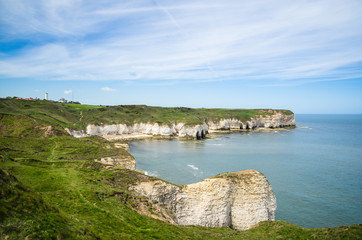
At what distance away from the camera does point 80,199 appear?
16.5m

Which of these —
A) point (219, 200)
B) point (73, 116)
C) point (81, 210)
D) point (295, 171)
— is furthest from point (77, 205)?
point (73, 116)

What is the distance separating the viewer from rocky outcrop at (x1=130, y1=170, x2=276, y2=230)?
23.3 meters

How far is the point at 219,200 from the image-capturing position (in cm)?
2342

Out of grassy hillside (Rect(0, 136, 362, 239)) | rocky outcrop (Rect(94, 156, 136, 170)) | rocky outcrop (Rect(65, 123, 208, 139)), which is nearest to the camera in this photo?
grassy hillside (Rect(0, 136, 362, 239))

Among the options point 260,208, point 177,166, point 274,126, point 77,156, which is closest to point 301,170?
point 177,166

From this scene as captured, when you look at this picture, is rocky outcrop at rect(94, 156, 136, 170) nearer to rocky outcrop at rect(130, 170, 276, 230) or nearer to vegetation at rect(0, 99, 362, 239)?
vegetation at rect(0, 99, 362, 239)

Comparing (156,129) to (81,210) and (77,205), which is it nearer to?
(77,205)

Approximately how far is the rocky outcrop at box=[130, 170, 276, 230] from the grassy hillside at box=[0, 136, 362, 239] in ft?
8.59

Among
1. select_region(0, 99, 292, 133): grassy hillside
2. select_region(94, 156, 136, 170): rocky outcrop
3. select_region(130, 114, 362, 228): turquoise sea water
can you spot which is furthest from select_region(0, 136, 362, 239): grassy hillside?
select_region(0, 99, 292, 133): grassy hillside

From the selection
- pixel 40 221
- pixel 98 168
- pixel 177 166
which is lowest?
pixel 177 166

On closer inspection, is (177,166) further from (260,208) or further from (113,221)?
(113,221)

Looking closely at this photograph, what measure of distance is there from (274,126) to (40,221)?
15212 centimetres

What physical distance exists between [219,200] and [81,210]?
14.1 meters

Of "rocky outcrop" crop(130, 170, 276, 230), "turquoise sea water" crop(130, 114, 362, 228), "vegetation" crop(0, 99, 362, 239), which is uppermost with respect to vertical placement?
"vegetation" crop(0, 99, 362, 239)
